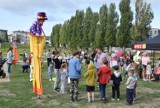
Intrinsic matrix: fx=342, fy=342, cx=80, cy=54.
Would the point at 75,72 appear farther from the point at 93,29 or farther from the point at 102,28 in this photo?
the point at 93,29

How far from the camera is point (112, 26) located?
63250 mm

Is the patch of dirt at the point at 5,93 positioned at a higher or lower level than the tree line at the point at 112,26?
lower

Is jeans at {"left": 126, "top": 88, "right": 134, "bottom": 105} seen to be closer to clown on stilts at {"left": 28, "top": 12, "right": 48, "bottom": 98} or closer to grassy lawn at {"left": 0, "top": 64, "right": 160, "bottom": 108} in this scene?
grassy lawn at {"left": 0, "top": 64, "right": 160, "bottom": 108}

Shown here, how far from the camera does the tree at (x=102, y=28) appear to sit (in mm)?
65250

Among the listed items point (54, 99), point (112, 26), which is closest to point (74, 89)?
point (54, 99)

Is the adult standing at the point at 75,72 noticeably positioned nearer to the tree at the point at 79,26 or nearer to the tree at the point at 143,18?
the tree at the point at 143,18

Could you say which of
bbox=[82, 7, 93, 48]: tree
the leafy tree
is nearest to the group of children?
bbox=[82, 7, 93, 48]: tree

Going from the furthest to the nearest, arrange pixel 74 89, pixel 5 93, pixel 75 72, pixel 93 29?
1. pixel 93 29
2. pixel 5 93
3. pixel 74 89
4. pixel 75 72

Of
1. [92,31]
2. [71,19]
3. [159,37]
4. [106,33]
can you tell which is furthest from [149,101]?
[71,19]

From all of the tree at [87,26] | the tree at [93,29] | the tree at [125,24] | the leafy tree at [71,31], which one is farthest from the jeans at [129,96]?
the leafy tree at [71,31]

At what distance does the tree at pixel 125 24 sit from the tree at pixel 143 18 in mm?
4434

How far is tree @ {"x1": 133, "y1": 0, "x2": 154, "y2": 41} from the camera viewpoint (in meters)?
61.8

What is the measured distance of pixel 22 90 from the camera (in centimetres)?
1471

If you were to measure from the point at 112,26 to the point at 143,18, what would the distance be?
235 inches
